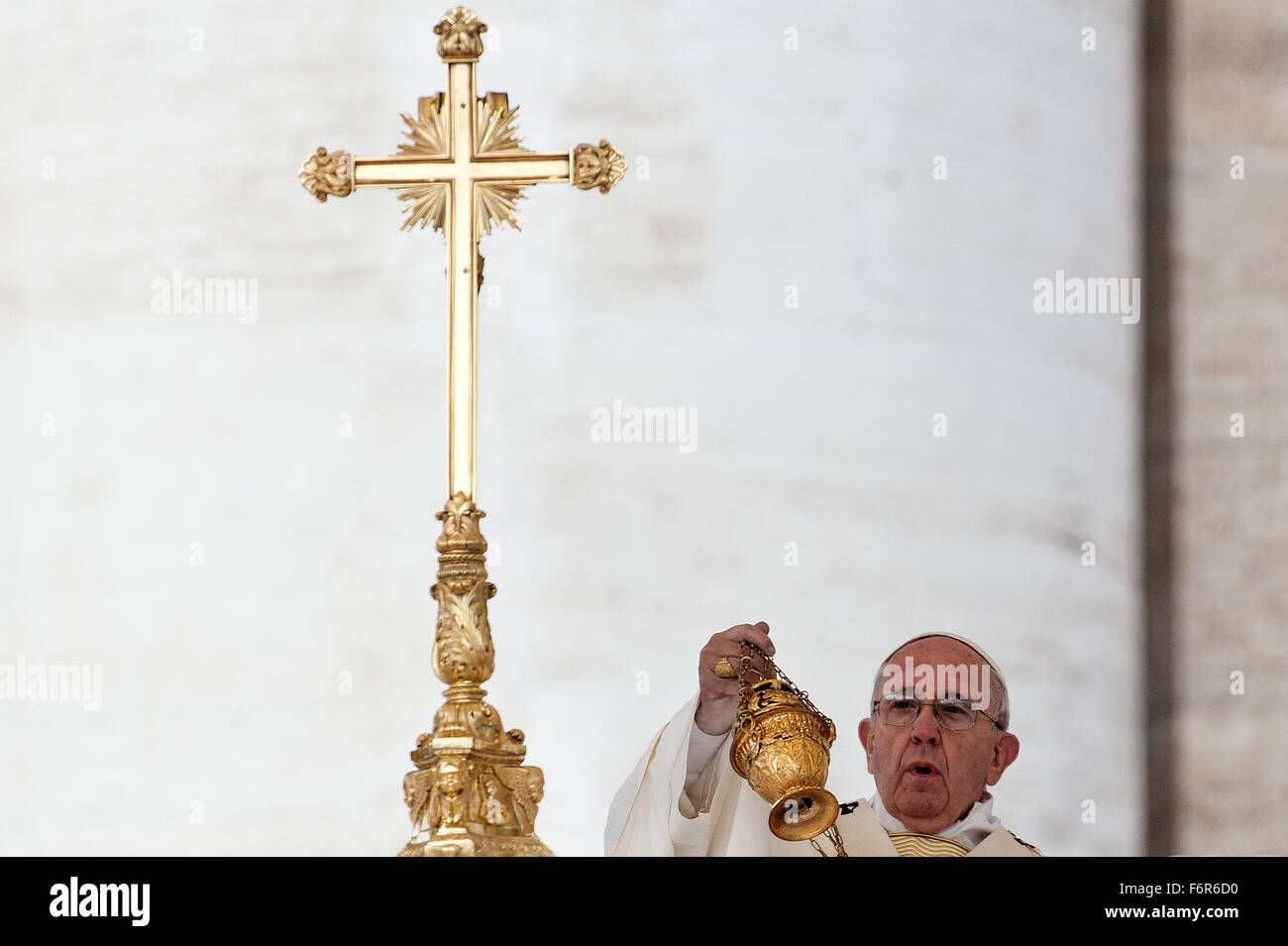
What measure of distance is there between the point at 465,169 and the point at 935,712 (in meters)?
1.71

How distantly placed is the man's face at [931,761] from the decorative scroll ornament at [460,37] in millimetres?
1702

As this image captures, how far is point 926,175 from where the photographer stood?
7.26m

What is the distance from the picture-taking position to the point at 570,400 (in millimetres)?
7125

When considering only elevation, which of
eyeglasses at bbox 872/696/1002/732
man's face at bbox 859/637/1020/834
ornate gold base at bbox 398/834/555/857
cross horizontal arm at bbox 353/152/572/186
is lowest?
ornate gold base at bbox 398/834/555/857

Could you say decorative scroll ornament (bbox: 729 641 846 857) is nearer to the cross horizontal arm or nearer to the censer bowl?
the censer bowl

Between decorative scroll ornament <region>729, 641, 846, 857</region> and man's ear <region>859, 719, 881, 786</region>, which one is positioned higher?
man's ear <region>859, 719, 881, 786</region>

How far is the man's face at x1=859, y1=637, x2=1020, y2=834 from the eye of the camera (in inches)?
175

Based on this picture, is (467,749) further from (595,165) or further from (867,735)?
(867,735)

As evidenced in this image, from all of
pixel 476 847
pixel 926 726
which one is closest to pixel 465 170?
pixel 476 847

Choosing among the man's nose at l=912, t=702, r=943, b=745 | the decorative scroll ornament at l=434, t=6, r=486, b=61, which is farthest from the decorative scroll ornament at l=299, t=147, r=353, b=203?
the man's nose at l=912, t=702, r=943, b=745

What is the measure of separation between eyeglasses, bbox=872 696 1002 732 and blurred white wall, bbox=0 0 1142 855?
225 cm

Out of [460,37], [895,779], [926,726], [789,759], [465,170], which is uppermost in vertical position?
[460,37]

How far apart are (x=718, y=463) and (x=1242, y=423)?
1.84 meters
